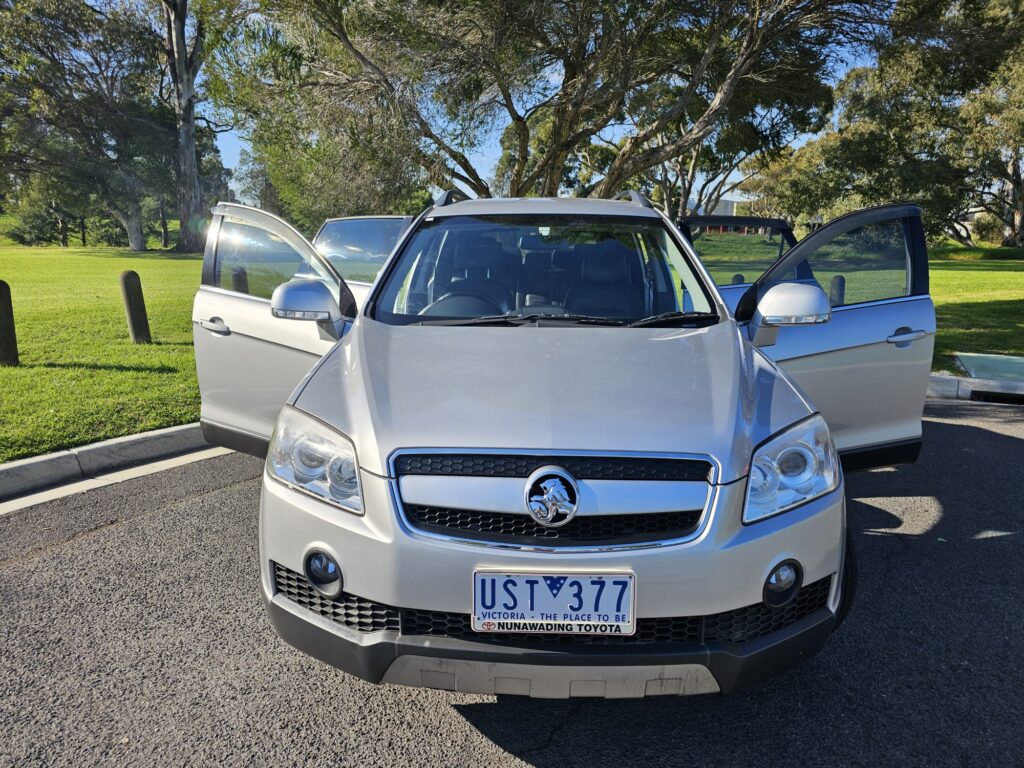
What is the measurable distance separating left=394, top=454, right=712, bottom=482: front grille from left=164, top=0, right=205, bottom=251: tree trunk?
34128 mm

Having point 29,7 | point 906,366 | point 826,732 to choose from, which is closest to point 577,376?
point 826,732

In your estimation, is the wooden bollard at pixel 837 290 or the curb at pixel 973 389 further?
the curb at pixel 973 389

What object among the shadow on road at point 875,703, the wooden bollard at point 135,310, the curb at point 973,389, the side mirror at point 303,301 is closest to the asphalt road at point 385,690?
the shadow on road at point 875,703

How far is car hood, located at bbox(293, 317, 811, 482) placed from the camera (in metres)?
2.15

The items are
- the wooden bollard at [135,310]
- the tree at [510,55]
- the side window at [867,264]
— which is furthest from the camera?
the tree at [510,55]

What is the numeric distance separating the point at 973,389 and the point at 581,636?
22.9 feet

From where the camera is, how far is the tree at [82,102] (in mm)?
36156

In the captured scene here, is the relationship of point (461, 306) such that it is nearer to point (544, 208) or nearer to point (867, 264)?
point (544, 208)

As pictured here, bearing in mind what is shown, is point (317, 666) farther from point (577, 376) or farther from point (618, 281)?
point (618, 281)

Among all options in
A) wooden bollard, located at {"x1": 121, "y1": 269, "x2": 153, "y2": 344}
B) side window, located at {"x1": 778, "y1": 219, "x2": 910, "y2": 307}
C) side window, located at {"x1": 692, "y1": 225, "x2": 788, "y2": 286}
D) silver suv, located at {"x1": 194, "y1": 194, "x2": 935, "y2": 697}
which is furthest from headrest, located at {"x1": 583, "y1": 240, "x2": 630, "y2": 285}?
wooden bollard, located at {"x1": 121, "y1": 269, "x2": 153, "y2": 344}

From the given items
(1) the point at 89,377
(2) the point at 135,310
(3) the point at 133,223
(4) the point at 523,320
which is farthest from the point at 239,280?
(3) the point at 133,223

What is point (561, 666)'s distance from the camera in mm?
1979

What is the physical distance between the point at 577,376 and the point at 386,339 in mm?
800

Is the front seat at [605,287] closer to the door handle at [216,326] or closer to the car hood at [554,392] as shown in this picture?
the car hood at [554,392]
